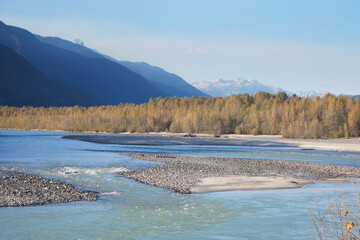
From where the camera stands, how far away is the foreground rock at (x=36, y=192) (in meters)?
22.1

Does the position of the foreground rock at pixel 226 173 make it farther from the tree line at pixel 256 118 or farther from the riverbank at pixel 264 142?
the tree line at pixel 256 118

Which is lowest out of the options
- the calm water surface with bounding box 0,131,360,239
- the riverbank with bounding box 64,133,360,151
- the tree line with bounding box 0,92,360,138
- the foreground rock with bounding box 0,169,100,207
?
the calm water surface with bounding box 0,131,360,239

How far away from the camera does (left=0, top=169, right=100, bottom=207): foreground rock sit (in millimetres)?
22078

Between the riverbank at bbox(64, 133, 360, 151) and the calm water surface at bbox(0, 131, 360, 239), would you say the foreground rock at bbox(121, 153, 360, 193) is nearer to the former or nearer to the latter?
the calm water surface at bbox(0, 131, 360, 239)

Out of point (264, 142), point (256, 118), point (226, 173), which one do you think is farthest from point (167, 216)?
point (256, 118)

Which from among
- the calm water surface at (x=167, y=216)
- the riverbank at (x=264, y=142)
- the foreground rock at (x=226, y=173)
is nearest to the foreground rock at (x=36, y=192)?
the calm water surface at (x=167, y=216)

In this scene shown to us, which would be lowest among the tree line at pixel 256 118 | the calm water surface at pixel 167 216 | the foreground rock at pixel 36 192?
the calm water surface at pixel 167 216

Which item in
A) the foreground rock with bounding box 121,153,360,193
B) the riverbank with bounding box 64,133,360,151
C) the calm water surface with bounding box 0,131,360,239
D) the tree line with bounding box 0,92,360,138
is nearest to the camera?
the calm water surface with bounding box 0,131,360,239

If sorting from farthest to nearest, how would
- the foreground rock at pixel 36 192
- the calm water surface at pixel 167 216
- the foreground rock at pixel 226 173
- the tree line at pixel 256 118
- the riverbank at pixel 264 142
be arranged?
the tree line at pixel 256 118 → the riverbank at pixel 264 142 → the foreground rock at pixel 226 173 → the foreground rock at pixel 36 192 → the calm water surface at pixel 167 216

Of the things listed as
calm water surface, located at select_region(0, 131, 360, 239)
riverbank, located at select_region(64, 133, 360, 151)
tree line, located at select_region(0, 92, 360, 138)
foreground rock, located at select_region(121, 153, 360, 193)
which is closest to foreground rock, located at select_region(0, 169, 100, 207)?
calm water surface, located at select_region(0, 131, 360, 239)

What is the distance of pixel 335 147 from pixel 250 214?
211 ft

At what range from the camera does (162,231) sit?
17359mm

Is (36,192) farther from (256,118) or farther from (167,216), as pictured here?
(256,118)

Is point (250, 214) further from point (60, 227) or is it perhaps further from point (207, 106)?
point (207, 106)
